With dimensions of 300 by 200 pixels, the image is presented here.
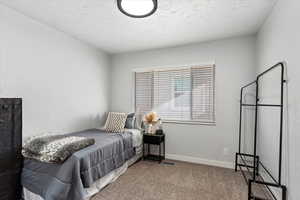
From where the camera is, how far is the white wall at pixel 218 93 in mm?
2812

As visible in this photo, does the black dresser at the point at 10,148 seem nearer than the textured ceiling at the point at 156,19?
Yes

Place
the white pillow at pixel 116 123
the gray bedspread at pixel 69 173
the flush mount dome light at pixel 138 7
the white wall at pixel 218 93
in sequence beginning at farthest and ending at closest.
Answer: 1. the white pillow at pixel 116 123
2. the white wall at pixel 218 93
3. the flush mount dome light at pixel 138 7
4. the gray bedspread at pixel 69 173

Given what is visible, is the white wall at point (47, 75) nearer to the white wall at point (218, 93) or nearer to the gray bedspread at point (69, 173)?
the gray bedspread at point (69, 173)

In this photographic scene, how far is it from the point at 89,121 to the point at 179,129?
1.95 meters

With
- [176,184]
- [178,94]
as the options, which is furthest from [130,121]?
[176,184]

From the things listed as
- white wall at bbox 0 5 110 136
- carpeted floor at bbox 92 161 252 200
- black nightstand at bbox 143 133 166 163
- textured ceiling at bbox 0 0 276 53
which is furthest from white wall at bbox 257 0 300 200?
white wall at bbox 0 5 110 136

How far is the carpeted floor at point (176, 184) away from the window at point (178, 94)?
966 mm

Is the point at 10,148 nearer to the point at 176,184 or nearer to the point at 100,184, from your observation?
the point at 100,184

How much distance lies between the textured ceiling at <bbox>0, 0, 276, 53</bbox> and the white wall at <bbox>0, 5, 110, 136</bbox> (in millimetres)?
222

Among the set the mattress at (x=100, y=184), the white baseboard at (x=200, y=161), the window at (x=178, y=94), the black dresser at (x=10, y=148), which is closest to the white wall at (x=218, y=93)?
the white baseboard at (x=200, y=161)

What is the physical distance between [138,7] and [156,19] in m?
0.49

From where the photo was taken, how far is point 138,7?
1.79 m

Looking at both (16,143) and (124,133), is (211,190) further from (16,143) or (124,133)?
(16,143)

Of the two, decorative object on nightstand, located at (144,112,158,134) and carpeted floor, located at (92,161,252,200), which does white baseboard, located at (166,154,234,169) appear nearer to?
carpeted floor, located at (92,161,252,200)
